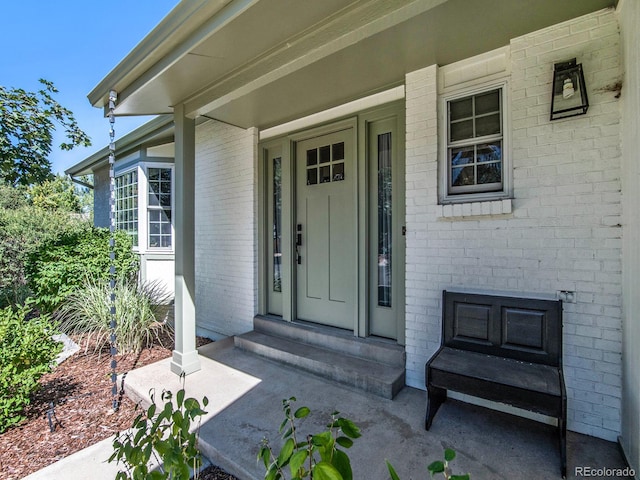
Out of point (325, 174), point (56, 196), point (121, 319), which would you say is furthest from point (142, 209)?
point (56, 196)

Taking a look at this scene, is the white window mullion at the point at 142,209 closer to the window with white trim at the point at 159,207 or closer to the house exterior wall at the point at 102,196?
the window with white trim at the point at 159,207

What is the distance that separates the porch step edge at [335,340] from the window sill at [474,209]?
1.28m

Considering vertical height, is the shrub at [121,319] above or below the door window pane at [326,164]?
below

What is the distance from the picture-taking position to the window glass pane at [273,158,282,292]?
404 cm

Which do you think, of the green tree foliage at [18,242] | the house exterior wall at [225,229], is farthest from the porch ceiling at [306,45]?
the green tree foliage at [18,242]

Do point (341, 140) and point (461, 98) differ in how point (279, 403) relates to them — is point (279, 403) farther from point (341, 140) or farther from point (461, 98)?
point (461, 98)

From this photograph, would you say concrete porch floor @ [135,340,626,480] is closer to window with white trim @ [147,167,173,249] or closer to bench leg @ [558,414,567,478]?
bench leg @ [558,414,567,478]

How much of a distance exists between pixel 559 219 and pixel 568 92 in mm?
832

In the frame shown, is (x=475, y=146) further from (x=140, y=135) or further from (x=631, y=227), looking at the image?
(x=140, y=135)

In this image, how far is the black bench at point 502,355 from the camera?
1.82m

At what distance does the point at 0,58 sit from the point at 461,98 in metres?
8.86

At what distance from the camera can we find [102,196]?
25.8ft

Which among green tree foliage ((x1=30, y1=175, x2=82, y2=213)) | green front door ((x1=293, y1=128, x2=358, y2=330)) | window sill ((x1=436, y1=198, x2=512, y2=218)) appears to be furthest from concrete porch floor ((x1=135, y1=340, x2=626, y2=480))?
green tree foliage ((x1=30, y1=175, x2=82, y2=213))

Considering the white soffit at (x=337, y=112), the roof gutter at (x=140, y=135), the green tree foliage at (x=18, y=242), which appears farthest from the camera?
the green tree foliage at (x=18, y=242)
